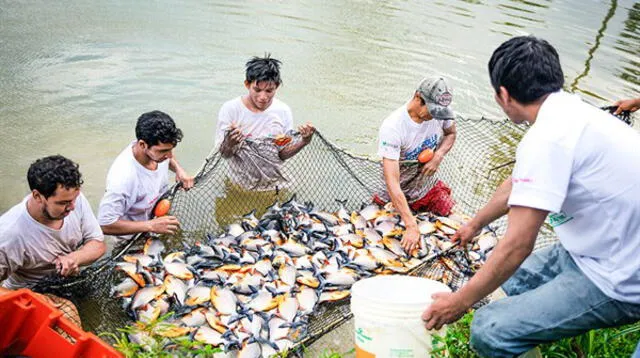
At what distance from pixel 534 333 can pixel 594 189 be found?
783 mm

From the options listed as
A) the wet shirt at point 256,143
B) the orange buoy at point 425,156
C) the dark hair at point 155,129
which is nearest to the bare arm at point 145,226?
the dark hair at point 155,129

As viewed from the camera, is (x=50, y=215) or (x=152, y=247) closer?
(x=50, y=215)

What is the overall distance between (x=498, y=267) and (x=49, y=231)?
2.88m

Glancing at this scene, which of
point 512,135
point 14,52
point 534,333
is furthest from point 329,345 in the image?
point 14,52

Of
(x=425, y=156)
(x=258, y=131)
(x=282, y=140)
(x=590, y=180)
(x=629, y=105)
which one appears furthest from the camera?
(x=258, y=131)

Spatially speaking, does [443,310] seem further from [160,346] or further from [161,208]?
[161,208]

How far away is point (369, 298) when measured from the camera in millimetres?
2678

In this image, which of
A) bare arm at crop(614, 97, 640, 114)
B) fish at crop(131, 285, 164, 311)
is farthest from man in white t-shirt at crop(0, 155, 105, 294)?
bare arm at crop(614, 97, 640, 114)

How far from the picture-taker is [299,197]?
5781mm

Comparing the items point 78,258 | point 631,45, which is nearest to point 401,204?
point 78,258

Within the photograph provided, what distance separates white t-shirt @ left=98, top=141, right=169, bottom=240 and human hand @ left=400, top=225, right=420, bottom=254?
7.04 feet

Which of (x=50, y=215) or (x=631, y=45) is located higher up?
(x=50, y=215)

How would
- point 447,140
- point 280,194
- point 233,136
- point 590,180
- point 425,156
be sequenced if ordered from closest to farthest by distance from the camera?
point 590,180, point 233,136, point 425,156, point 447,140, point 280,194

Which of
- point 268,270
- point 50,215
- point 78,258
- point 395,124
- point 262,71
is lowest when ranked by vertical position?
point 268,270
